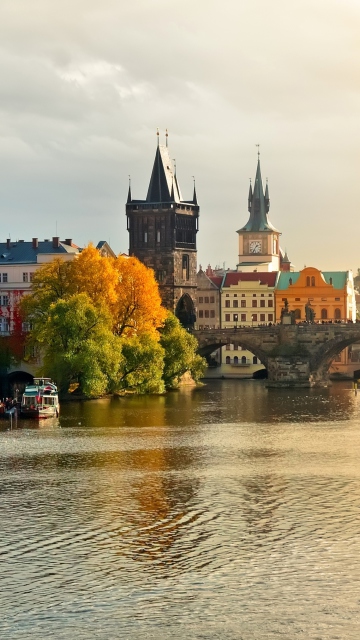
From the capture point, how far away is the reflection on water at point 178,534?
102 ft

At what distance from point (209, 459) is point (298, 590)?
23821 millimetres

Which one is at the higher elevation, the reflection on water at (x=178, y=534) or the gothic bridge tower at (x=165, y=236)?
the gothic bridge tower at (x=165, y=236)

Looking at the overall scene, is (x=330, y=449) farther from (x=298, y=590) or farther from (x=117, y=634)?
(x=117, y=634)

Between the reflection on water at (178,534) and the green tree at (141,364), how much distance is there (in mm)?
24806

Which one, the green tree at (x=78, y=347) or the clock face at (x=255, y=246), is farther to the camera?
the clock face at (x=255, y=246)

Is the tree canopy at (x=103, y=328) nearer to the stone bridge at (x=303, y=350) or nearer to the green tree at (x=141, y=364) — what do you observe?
the green tree at (x=141, y=364)

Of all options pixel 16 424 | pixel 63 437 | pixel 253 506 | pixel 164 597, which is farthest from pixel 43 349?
pixel 164 597

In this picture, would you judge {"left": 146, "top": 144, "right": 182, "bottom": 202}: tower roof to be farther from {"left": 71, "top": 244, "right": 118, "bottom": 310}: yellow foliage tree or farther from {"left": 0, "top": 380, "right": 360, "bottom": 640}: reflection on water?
{"left": 0, "top": 380, "right": 360, "bottom": 640}: reflection on water

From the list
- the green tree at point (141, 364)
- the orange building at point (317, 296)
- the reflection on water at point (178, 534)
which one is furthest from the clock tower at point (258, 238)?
the reflection on water at point (178, 534)

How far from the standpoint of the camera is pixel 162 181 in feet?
486

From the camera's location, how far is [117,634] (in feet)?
97.9

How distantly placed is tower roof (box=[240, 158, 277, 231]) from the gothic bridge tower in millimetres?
41828

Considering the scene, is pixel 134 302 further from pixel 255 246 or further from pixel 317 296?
pixel 255 246

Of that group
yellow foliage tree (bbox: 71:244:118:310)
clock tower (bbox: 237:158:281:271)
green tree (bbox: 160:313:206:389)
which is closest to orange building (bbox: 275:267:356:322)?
clock tower (bbox: 237:158:281:271)
